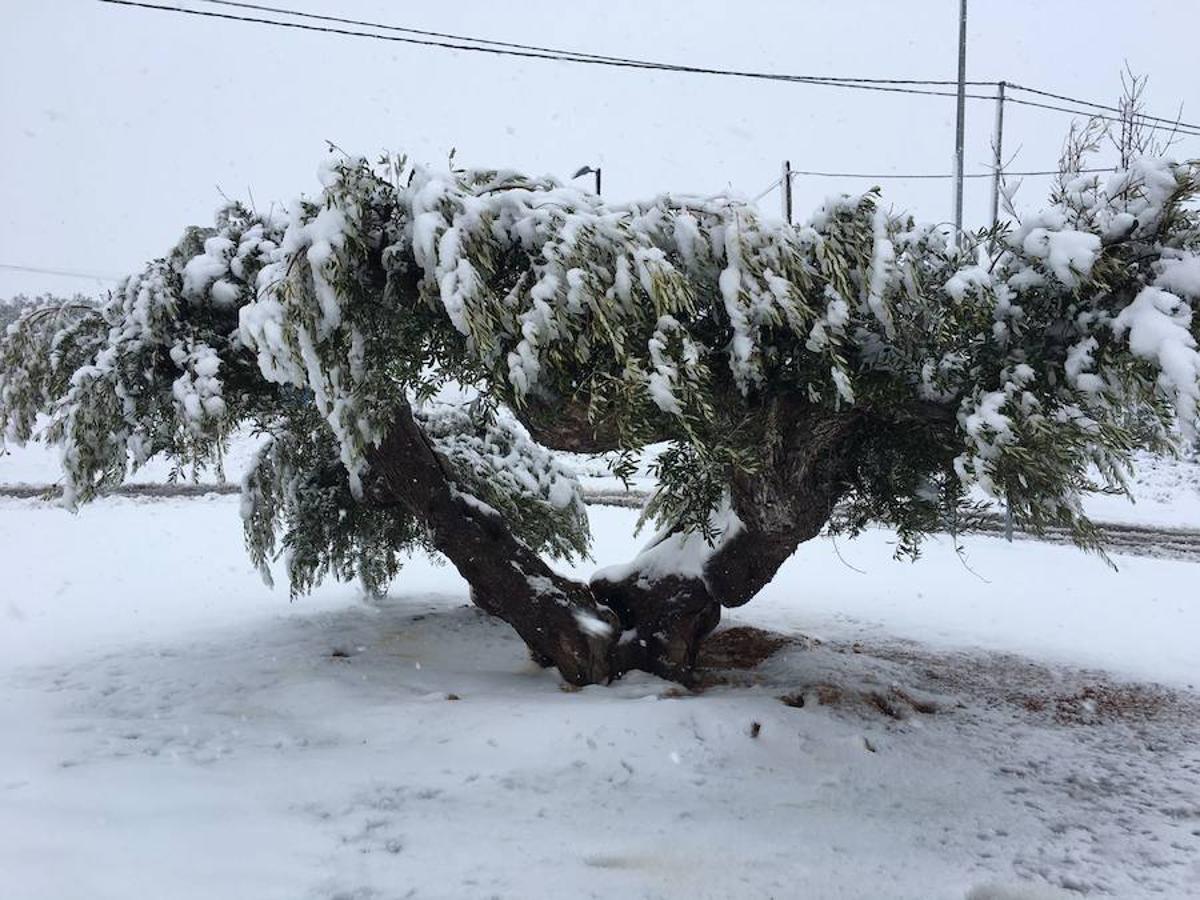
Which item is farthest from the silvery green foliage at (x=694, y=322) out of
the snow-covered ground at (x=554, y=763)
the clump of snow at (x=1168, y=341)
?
the snow-covered ground at (x=554, y=763)

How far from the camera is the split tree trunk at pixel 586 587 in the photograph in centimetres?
626

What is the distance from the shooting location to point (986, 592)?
11391 millimetres

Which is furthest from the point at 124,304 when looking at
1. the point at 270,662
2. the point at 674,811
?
the point at 674,811

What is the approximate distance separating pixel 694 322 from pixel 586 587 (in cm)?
284

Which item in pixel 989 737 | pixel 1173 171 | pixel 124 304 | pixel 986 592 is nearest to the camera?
pixel 1173 171

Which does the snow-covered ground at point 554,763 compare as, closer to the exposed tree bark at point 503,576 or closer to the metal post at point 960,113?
the exposed tree bark at point 503,576

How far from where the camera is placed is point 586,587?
711cm

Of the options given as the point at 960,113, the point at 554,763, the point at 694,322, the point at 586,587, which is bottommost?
the point at 554,763

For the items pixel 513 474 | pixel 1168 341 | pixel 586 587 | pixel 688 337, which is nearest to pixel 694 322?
pixel 688 337

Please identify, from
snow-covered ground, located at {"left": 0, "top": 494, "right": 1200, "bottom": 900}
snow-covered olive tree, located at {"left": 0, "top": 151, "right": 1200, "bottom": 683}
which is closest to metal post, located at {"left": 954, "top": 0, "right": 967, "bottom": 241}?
snow-covered ground, located at {"left": 0, "top": 494, "right": 1200, "bottom": 900}

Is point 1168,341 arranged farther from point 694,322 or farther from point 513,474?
point 513,474

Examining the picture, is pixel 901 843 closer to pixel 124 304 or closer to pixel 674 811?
pixel 674 811

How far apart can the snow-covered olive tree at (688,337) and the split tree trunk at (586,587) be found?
9 centimetres

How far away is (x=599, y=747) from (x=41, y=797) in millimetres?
2726
